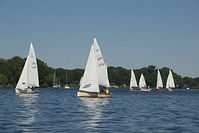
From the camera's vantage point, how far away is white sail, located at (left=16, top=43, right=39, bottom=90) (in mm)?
86188

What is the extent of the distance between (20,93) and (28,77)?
13.3ft

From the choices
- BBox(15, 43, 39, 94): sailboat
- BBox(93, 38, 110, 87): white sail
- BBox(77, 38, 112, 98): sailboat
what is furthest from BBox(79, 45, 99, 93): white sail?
BBox(15, 43, 39, 94): sailboat

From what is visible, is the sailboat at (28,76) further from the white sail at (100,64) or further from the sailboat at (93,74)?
the white sail at (100,64)

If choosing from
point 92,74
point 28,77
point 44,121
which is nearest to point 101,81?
point 92,74

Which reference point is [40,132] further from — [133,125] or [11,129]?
[133,125]

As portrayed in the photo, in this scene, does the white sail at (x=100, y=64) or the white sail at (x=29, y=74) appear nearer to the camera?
the white sail at (x=100, y=64)

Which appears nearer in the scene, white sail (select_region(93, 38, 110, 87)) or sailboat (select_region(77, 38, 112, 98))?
sailboat (select_region(77, 38, 112, 98))

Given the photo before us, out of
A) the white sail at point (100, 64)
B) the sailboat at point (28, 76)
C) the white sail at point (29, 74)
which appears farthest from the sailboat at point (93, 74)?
the white sail at point (29, 74)

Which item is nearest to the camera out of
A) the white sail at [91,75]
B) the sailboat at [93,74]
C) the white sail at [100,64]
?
the white sail at [91,75]

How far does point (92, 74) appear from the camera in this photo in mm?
65938

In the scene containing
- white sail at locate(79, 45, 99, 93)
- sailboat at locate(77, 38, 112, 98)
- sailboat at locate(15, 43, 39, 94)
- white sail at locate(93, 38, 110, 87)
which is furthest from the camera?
sailboat at locate(15, 43, 39, 94)

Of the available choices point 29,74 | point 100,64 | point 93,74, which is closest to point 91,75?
point 93,74

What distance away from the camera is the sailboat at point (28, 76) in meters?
86.1

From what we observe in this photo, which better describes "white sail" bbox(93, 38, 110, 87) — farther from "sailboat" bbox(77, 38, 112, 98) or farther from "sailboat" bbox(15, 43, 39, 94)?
"sailboat" bbox(15, 43, 39, 94)
